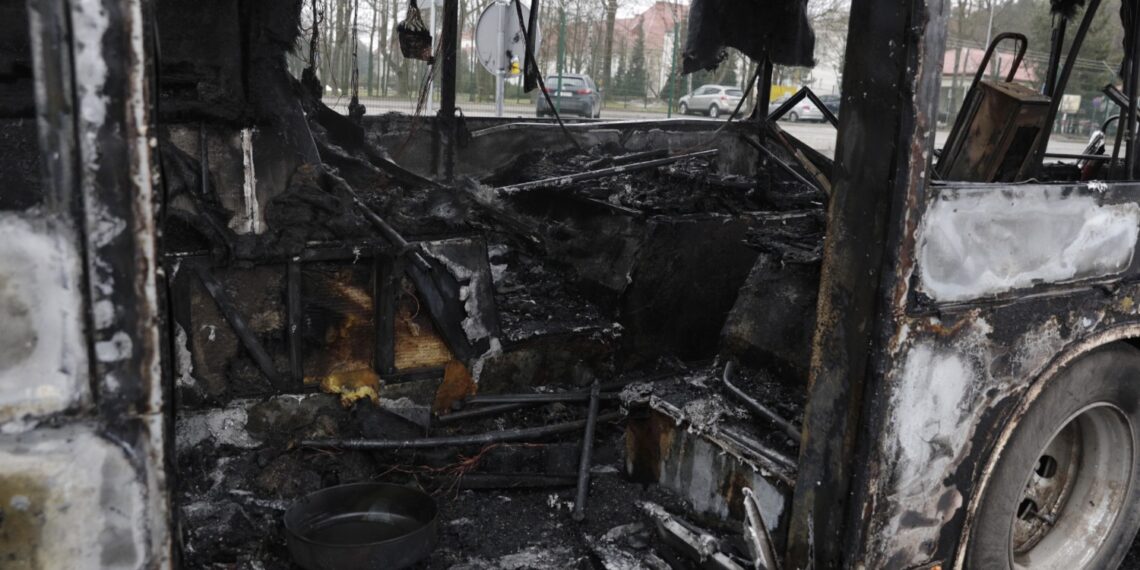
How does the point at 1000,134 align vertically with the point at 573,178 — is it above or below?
above

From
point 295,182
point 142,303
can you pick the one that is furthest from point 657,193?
point 142,303

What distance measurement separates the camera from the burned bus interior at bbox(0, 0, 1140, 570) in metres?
1.51

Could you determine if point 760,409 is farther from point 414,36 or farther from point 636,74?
point 636,74

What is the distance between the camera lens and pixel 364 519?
363 cm

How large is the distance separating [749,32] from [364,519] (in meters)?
3.89

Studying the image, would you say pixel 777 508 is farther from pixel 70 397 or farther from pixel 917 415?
pixel 70 397

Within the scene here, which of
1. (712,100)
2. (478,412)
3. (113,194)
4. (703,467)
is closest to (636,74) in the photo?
(712,100)

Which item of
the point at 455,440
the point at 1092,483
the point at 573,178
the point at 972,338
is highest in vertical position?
the point at 573,178

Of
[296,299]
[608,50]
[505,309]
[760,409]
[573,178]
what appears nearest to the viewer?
[760,409]

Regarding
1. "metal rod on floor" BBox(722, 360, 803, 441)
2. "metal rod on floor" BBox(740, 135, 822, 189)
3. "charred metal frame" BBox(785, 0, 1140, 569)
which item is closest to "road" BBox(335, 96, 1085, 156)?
"charred metal frame" BBox(785, 0, 1140, 569)

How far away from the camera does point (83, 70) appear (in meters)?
1.40

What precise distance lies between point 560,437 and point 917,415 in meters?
2.07

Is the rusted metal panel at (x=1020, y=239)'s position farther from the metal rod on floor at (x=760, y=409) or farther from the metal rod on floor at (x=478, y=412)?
the metal rod on floor at (x=478, y=412)

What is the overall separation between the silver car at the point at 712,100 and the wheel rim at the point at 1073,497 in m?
22.1
